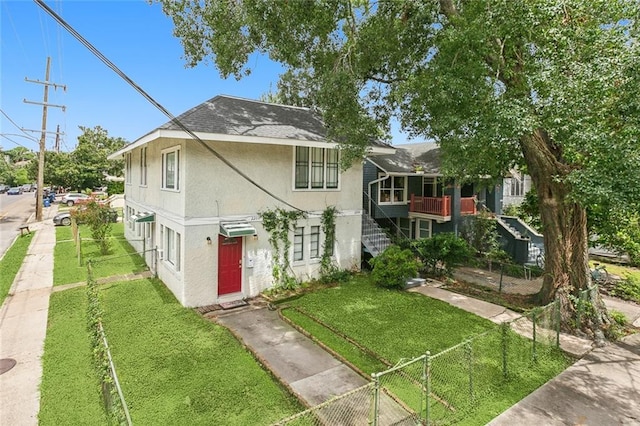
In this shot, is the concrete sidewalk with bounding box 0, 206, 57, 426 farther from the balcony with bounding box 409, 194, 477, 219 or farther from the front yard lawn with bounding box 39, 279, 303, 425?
the balcony with bounding box 409, 194, 477, 219

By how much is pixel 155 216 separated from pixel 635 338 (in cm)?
1636

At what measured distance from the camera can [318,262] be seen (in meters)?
13.7

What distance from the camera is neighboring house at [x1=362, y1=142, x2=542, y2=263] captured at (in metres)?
18.3

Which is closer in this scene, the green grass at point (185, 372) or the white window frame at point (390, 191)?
the green grass at point (185, 372)

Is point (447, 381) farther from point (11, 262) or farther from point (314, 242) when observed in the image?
point (11, 262)

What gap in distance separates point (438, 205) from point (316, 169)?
8.30 m

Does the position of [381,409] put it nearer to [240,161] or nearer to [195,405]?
[195,405]

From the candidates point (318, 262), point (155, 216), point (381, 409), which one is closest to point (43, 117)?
point (155, 216)

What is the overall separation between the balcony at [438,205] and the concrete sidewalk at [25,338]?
16.7 m

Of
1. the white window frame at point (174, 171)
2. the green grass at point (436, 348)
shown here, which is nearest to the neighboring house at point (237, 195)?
the white window frame at point (174, 171)

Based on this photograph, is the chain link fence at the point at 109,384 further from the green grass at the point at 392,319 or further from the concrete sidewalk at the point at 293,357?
the green grass at the point at 392,319

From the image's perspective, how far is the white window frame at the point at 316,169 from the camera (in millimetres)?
12969

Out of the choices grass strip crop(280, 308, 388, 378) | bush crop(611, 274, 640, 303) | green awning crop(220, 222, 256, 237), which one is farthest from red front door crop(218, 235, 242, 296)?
bush crop(611, 274, 640, 303)

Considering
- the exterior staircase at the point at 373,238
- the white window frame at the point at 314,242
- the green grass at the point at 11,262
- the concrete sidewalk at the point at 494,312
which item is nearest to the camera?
the concrete sidewalk at the point at 494,312
